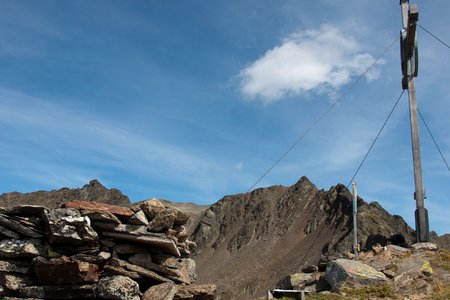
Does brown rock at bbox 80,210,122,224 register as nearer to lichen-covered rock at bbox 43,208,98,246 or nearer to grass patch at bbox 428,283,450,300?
lichen-covered rock at bbox 43,208,98,246

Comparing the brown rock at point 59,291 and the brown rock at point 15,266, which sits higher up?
the brown rock at point 15,266

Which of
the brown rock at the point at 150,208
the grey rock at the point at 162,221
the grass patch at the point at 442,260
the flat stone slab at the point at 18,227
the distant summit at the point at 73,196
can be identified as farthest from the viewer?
the distant summit at the point at 73,196

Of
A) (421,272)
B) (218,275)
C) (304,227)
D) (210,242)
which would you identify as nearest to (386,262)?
(421,272)

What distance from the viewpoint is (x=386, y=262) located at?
1889cm

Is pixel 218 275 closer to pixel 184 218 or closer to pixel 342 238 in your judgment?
pixel 342 238

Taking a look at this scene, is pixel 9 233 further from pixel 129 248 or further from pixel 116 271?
pixel 129 248

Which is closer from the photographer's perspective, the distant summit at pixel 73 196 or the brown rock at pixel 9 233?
the brown rock at pixel 9 233

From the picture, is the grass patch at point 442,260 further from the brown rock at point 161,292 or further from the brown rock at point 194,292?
the brown rock at point 161,292

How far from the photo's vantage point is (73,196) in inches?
6398

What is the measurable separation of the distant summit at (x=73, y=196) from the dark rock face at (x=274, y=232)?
32903 mm

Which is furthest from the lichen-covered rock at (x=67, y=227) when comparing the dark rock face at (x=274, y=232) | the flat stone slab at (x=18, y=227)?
the dark rock face at (x=274, y=232)

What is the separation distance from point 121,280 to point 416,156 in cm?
1768

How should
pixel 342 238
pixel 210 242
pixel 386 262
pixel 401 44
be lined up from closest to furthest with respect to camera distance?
pixel 386 262 → pixel 401 44 → pixel 342 238 → pixel 210 242

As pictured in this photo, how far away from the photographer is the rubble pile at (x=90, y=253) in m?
9.45
